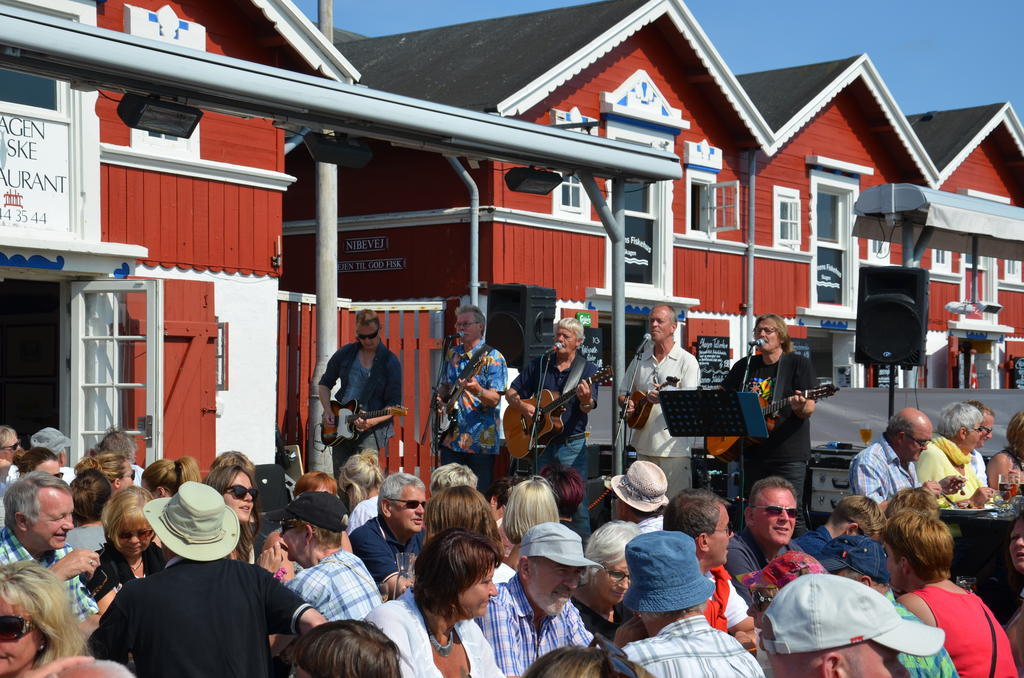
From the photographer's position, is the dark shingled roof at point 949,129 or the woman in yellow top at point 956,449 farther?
the dark shingled roof at point 949,129

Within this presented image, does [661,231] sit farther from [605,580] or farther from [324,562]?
[324,562]

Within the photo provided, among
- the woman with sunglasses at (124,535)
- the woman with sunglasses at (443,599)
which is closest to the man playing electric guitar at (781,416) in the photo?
the woman with sunglasses at (124,535)

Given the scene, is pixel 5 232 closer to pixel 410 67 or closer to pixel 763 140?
pixel 410 67

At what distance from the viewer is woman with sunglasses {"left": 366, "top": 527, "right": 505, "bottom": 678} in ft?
13.1

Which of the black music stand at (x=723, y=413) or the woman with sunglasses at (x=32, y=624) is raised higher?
the black music stand at (x=723, y=413)

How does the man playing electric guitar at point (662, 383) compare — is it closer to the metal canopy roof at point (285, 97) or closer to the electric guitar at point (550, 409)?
the electric guitar at point (550, 409)

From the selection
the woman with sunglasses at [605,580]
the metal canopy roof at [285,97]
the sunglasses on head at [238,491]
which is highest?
the metal canopy roof at [285,97]

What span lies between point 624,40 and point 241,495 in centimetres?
1250

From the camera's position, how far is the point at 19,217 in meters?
10.8

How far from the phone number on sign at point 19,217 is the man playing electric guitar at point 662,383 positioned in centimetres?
536

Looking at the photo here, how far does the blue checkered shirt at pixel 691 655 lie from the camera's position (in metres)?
3.70

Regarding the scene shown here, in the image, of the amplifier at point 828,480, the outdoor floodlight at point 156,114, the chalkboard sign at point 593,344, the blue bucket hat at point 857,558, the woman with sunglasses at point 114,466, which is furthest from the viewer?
the chalkboard sign at point 593,344

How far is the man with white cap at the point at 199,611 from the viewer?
154 inches

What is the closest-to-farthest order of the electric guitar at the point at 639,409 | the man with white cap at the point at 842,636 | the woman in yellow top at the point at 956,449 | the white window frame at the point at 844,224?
Result: the man with white cap at the point at 842,636 < the woman in yellow top at the point at 956,449 < the electric guitar at the point at 639,409 < the white window frame at the point at 844,224
